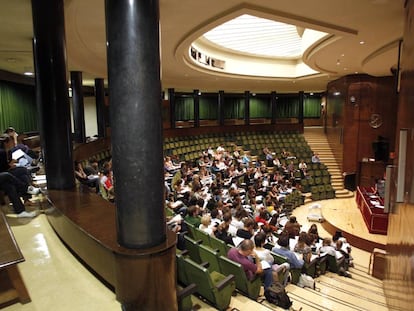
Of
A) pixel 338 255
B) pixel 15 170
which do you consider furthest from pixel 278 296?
pixel 15 170

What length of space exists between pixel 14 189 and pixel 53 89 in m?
1.40

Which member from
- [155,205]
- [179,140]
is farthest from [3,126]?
[155,205]

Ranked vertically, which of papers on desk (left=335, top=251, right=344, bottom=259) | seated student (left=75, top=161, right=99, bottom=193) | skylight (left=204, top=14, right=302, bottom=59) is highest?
skylight (left=204, top=14, right=302, bottom=59)

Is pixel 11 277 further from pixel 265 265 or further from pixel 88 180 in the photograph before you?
pixel 88 180

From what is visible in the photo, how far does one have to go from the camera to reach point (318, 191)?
11.8m

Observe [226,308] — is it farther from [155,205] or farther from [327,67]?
[327,67]

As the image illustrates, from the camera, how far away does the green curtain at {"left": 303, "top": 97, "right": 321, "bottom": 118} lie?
22.1 metres

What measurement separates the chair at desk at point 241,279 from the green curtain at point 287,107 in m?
19.2

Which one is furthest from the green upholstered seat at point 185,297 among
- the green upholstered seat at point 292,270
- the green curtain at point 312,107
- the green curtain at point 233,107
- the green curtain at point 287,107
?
the green curtain at point 312,107

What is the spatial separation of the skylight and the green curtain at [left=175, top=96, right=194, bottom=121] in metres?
7.44

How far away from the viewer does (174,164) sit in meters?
11.4

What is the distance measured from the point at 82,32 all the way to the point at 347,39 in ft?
17.6

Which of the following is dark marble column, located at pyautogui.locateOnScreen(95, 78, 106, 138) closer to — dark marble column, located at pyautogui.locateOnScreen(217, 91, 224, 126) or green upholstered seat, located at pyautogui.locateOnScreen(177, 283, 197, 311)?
dark marble column, located at pyautogui.locateOnScreen(217, 91, 224, 126)

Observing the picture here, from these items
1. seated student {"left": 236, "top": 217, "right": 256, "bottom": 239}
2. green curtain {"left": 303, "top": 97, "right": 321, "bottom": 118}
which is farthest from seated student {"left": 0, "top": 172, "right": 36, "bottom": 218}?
green curtain {"left": 303, "top": 97, "right": 321, "bottom": 118}
